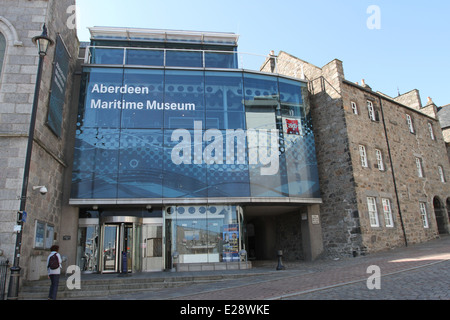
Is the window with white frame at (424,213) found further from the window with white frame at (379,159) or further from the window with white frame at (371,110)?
the window with white frame at (371,110)

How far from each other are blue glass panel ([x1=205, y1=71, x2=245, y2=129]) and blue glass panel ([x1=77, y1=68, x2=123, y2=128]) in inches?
168

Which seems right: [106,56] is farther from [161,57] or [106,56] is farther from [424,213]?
[424,213]

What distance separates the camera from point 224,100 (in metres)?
16.8

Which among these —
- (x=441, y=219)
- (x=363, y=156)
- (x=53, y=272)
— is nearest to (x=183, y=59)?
(x=363, y=156)

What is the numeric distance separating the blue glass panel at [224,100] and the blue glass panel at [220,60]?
1560 mm

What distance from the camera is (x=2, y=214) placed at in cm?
1065

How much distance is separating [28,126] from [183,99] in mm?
7054

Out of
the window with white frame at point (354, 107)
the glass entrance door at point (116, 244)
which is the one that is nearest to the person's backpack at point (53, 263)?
the glass entrance door at point (116, 244)

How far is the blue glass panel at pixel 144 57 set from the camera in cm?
1747

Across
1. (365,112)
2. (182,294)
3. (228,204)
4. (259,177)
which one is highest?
(365,112)
